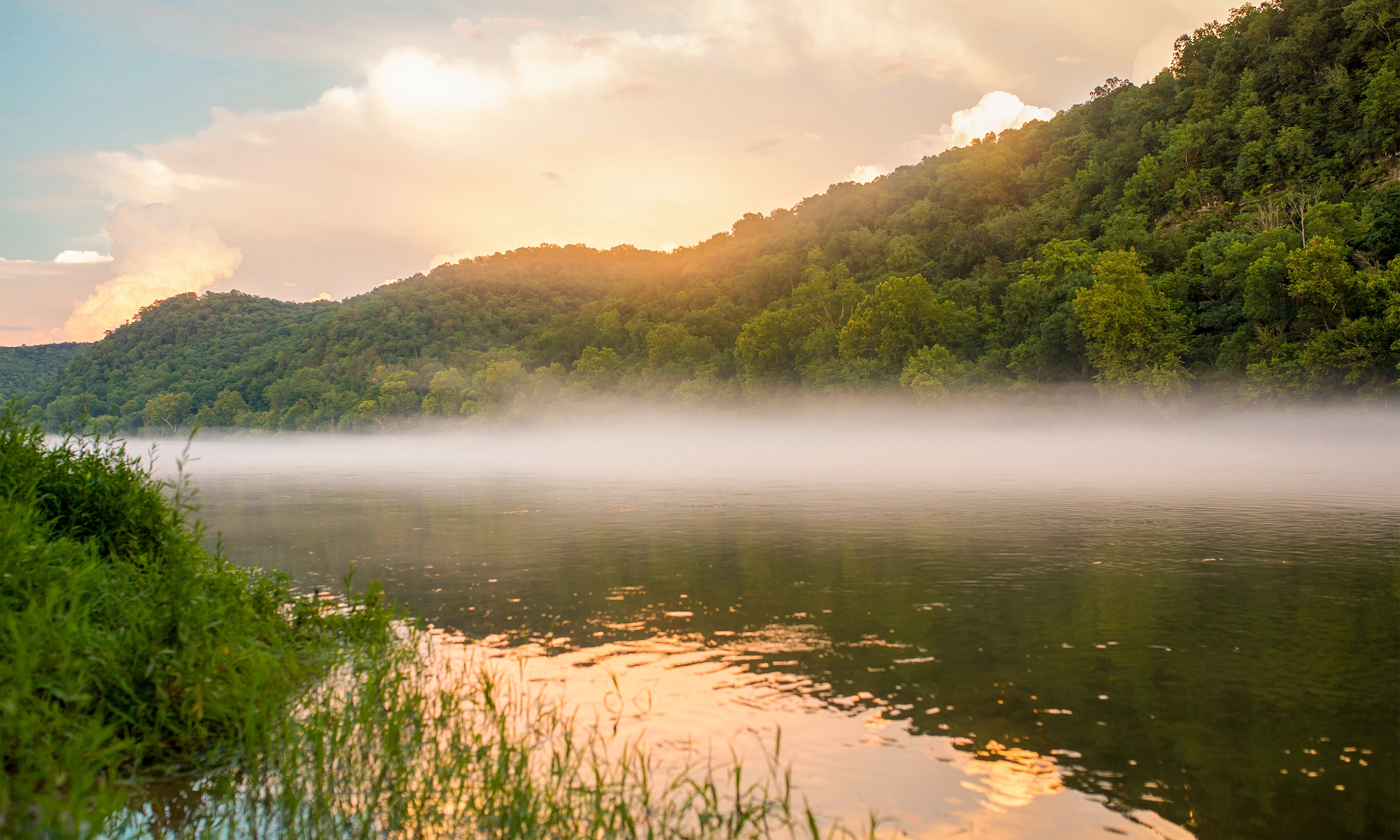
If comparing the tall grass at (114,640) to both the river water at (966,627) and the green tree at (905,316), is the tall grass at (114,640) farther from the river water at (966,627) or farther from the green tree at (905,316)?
the green tree at (905,316)

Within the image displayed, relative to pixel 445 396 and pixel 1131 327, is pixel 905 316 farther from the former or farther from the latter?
pixel 445 396

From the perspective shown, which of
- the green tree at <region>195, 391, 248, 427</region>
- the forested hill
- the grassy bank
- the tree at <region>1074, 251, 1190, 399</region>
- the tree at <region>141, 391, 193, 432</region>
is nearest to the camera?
the grassy bank

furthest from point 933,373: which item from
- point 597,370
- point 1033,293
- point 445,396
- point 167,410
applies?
point 167,410

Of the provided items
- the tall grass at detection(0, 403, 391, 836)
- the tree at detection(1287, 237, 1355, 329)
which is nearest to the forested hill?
the tree at detection(1287, 237, 1355, 329)

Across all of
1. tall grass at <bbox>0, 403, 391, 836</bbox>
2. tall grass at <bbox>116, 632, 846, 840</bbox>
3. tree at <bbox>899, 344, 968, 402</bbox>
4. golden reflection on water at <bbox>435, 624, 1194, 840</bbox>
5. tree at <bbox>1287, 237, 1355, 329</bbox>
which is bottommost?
golden reflection on water at <bbox>435, 624, 1194, 840</bbox>

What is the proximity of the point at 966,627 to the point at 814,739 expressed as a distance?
260 inches

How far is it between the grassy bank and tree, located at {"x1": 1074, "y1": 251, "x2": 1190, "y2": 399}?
84.5 metres

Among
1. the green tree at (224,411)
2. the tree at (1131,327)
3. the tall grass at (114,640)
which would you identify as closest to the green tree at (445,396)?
the green tree at (224,411)

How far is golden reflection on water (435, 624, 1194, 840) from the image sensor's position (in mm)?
8211

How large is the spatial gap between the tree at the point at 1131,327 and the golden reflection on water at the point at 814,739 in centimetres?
8083

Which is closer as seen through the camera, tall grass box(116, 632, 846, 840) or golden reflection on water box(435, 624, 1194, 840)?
tall grass box(116, 632, 846, 840)

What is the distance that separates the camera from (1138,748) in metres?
9.86

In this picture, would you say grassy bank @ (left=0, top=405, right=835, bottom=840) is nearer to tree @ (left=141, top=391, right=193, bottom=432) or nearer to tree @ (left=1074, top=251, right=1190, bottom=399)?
tree @ (left=1074, top=251, right=1190, bottom=399)

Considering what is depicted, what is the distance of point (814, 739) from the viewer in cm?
1020
